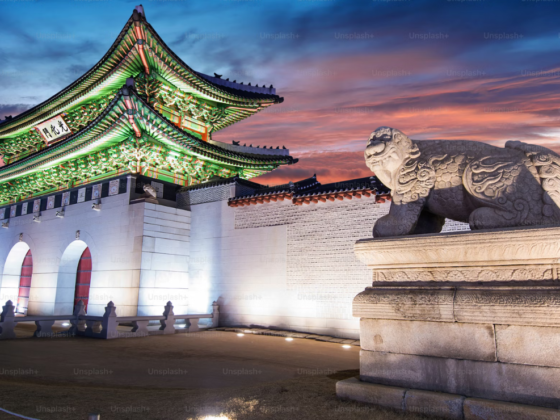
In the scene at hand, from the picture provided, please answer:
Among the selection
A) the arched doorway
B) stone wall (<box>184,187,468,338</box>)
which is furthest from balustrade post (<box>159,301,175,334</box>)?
the arched doorway

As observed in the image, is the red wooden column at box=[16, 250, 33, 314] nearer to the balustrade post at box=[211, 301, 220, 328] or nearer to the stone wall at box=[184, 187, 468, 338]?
the stone wall at box=[184, 187, 468, 338]

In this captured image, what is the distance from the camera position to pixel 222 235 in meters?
14.0

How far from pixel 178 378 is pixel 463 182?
439cm

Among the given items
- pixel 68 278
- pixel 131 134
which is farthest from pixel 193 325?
pixel 131 134

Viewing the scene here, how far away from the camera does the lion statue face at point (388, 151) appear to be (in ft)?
12.8

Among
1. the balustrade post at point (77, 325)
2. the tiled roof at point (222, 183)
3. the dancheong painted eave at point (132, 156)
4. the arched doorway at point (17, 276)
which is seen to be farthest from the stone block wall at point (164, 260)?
the arched doorway at point (17, 276)

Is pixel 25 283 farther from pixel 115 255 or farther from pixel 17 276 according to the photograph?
pixel 115 255

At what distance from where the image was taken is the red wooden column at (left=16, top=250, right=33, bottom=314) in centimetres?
1830

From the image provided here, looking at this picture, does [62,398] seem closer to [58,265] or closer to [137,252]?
[137,252]

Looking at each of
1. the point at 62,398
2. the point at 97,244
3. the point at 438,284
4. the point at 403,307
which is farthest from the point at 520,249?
the point at 97,244

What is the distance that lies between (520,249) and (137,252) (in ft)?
40.4

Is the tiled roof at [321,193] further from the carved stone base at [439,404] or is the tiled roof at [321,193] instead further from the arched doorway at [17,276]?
the arched doorway at [17,276]

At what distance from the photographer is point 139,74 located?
16.3 metres

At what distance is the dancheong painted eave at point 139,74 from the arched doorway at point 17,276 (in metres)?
6.09
